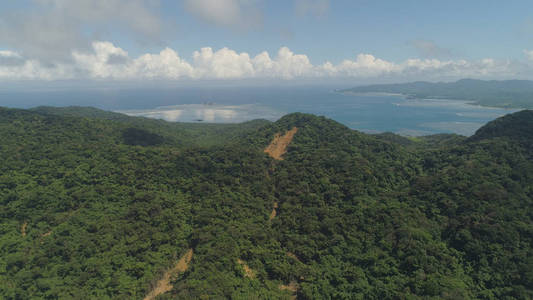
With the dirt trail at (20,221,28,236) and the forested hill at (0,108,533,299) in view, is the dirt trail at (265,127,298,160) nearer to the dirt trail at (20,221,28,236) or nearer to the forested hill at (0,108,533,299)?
the forested hill at (0,108,533,299)

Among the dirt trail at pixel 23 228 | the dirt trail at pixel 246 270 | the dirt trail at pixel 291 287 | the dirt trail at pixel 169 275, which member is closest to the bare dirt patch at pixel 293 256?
the dirt trail at pixel 291 287

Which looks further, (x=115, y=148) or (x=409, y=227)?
(x=115, y=148)

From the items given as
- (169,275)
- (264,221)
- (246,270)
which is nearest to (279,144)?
(264,221)

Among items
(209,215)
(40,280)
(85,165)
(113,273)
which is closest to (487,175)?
(209,215)

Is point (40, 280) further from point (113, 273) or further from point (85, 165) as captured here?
point (85, 165)

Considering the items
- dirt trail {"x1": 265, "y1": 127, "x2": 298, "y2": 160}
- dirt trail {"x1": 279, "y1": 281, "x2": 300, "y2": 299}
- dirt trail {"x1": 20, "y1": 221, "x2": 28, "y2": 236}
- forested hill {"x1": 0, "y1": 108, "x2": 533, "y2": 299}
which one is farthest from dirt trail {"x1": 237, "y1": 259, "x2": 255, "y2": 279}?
dirt trail {"x1": 265, "y1": 127, "x2": 298, "y2": 160}

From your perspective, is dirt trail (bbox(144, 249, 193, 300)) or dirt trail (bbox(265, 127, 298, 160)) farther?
dirt trail (bbox(265, 127, 298, 160))

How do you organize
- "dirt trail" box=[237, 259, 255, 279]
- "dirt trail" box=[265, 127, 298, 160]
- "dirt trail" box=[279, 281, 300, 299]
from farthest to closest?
"dirt trail" box=[265, 127, 298, 160]
"dirt trail" box=[237, 259, 255, 279]
"dirt trail" box=[279, 281, 300, 299]
